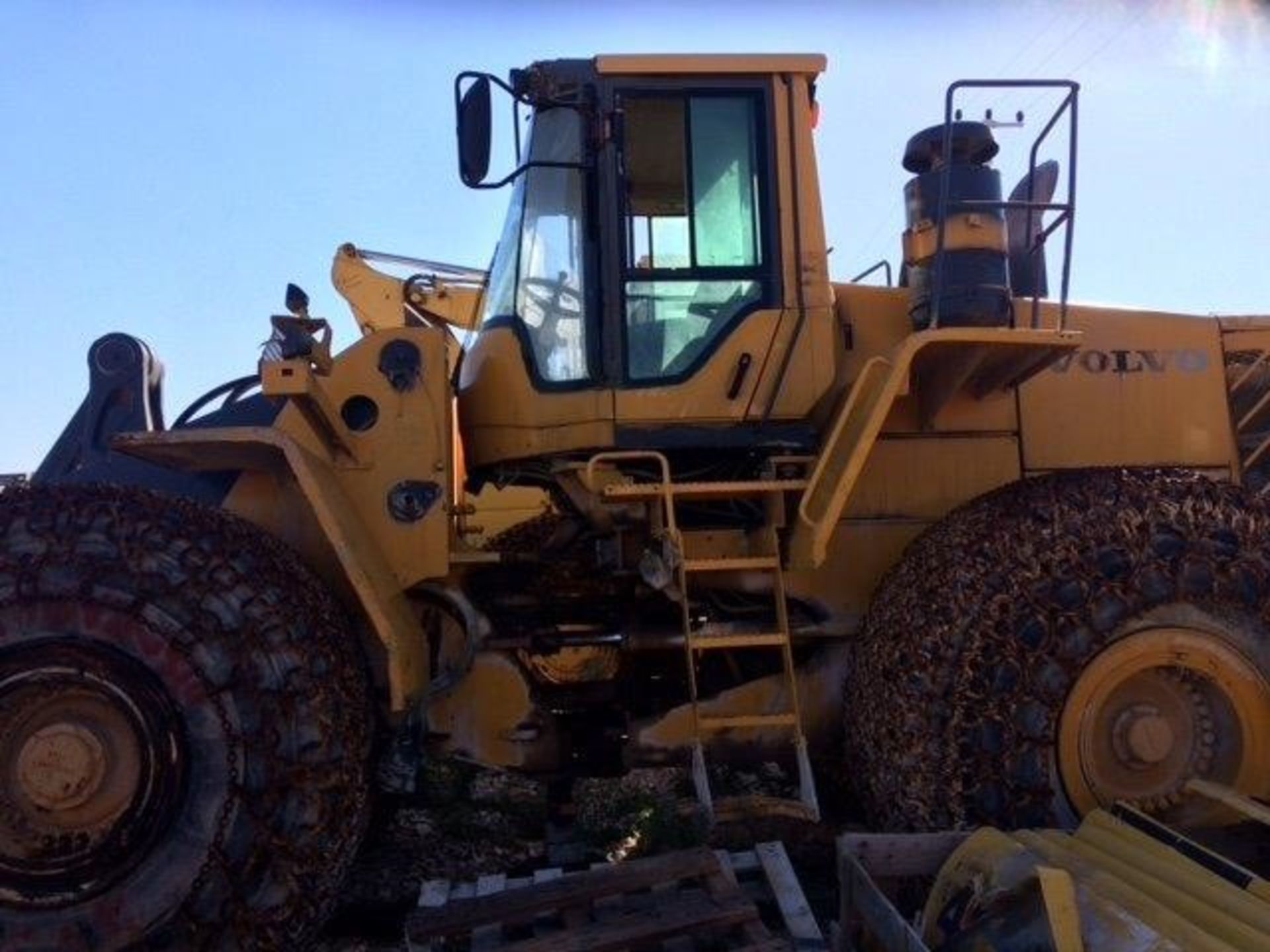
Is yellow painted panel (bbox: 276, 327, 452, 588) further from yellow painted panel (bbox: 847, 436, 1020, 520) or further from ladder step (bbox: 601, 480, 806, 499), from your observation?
yellow painted panel (bbox: 847, 436, 1020, 520)

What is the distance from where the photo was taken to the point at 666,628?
5383 mm

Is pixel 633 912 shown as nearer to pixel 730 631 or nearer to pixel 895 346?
pixel 730 631

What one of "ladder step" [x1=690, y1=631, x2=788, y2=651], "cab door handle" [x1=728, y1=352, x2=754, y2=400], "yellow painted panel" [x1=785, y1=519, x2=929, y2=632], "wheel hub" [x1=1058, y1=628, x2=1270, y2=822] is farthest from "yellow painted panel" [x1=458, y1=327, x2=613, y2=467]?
"wheel hub" [x1=1058, y1=628, x2=1270, y2=822]

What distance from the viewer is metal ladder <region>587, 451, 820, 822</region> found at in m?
4.55

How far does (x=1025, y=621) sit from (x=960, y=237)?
5.13ft

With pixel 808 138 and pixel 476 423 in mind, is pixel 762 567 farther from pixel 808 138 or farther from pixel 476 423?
pixel 808 138

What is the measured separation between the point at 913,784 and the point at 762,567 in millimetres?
1029

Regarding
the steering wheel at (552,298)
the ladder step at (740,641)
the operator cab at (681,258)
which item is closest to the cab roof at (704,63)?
the operator cab at (681,258)

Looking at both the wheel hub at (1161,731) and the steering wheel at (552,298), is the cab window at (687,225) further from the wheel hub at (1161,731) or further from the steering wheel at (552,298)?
the wheel hub at (1161,731)

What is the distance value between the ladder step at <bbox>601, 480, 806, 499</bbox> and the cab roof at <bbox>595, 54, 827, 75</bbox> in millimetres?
1697

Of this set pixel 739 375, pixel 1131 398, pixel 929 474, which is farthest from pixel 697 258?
pixel 1131 398

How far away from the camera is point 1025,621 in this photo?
4.48 meters

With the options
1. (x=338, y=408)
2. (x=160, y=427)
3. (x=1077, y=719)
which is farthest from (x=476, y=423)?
(x=1077, y=719)

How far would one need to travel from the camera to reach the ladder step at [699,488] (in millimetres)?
4820
